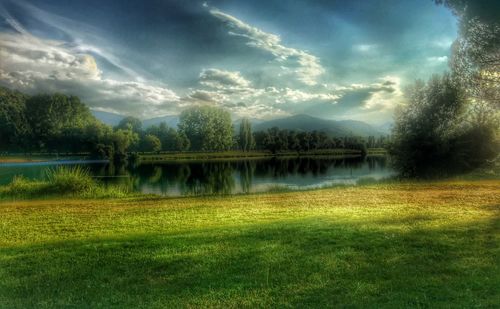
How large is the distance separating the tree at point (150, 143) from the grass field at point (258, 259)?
278 inches

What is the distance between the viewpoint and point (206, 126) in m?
14.5

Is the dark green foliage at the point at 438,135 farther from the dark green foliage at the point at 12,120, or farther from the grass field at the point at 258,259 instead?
the dark green foliage at the point at 12,120

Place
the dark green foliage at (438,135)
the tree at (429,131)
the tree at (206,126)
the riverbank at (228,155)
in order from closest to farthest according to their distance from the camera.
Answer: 1. the tree at (206,126)
2. the riverbank at (228,155)
3. the dark green foliage at (438,135)
4. the tree at (429,131)

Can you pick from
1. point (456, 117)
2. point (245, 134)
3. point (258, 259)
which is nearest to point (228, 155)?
point (245, 134)

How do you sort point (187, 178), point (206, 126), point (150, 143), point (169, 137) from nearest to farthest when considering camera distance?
1. point (206, 126)
2. point (169, 137)
3. point (150, 143)
4. point (187, 178)

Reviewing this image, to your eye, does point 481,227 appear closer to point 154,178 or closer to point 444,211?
point 444,211

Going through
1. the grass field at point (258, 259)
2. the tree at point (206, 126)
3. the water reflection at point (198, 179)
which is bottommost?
the water reflection at point (198, 179)

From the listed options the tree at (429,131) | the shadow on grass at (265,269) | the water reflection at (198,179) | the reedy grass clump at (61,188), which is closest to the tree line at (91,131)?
the reedy grass clump at (61,188)

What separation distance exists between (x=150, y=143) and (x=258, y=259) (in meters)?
12.8

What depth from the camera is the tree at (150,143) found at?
1711cm

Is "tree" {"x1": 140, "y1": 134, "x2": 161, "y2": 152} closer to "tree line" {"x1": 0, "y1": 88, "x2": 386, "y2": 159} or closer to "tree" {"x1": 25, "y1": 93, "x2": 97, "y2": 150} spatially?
"tree line" {"x1": 0, "y1": 88, "x2": 386, "y2": 159}

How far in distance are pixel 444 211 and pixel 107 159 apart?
46.8 ft

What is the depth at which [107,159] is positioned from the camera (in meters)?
17.2

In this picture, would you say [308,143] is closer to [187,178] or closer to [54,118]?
[187,178]
